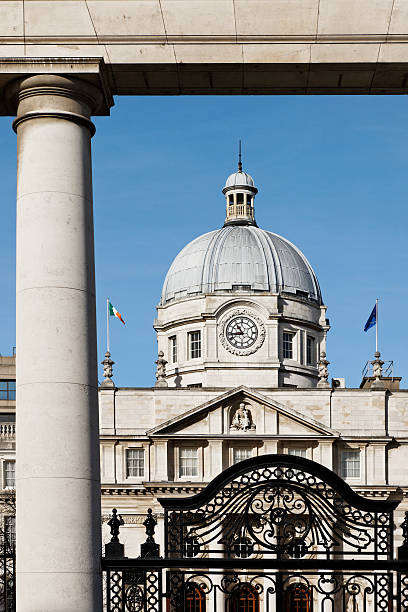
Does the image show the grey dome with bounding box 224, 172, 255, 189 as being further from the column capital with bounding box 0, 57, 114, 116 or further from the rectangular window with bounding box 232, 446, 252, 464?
the column capital with bounding box 0, 57, 114, 116

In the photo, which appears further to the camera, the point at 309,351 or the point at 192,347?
the point at 309,351

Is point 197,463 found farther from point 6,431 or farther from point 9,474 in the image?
point 6,431

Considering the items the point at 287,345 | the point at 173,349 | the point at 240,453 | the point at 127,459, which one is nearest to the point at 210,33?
the point at 240,453

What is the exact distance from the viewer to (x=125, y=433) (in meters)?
71.1

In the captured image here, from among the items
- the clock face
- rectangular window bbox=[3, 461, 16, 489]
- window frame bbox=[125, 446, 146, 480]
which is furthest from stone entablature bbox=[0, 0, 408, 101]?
the clock face

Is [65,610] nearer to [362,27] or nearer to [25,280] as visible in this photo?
[25,280]

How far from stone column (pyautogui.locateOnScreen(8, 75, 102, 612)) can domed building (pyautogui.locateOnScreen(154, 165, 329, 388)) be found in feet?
231

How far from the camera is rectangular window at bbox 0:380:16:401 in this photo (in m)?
87.5

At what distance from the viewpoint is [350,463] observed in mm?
71250

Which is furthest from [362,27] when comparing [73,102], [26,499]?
[26,499]

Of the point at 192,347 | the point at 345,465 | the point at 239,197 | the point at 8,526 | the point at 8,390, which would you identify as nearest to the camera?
the point at 8,526

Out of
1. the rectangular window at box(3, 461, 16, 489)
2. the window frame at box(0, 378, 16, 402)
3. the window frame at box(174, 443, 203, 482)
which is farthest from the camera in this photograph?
the window frame at box(0, 378, 16, 402)

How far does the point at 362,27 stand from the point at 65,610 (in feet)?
18.2

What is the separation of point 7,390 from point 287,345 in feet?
70.2
